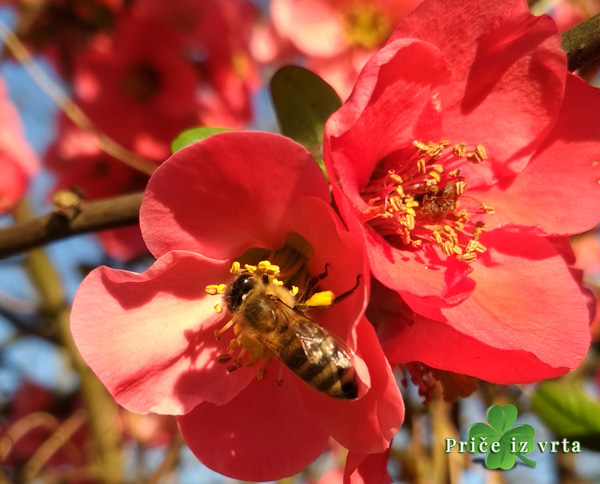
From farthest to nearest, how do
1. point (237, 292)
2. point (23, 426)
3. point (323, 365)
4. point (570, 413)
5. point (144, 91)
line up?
point (23, 426), point (144, 91), point (570, 413), point (237, 292), point (323, 365)

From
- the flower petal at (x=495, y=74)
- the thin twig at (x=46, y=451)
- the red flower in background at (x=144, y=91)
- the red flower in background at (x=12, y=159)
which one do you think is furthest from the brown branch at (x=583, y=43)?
the thin twig at (x=46, y=451)

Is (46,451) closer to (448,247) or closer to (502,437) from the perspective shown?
(502,437)

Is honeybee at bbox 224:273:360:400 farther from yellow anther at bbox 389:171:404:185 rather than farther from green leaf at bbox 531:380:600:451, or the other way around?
green leaf at bbox 531:380:600:451

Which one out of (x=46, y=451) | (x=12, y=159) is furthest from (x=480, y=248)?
(x=46, y=451)

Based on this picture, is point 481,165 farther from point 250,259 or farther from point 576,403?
point 576,403

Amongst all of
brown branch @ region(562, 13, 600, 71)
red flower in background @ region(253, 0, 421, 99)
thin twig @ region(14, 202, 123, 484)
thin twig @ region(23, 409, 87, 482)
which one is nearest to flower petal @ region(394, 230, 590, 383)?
brown branch @ region(562, 13, 600, 71)

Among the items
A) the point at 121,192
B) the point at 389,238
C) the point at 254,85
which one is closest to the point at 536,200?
the point at 389,238
